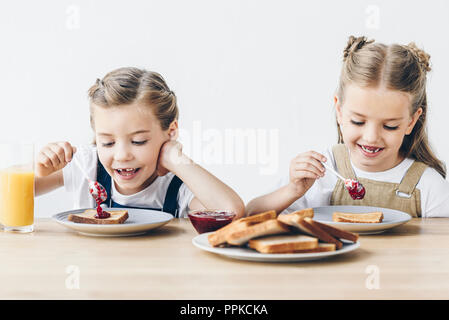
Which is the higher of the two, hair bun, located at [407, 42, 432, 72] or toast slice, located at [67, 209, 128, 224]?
hair bun, located at [407, 42, 432, 72]

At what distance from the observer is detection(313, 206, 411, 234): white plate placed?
1261 millimetres

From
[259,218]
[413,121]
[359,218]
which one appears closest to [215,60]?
[413,121]

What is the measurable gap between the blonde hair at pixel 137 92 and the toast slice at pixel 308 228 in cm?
89

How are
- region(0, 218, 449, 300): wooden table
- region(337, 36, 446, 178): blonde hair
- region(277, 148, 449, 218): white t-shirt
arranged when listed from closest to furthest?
region(0, 218, 449, 300): wooden table
region(337, 36, 446, 178): blonde hair
region(277, 148, 449, 218): white t-shirt

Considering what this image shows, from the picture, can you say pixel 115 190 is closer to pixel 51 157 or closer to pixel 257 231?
pixel 51 157

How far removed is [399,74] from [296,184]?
1.70ft

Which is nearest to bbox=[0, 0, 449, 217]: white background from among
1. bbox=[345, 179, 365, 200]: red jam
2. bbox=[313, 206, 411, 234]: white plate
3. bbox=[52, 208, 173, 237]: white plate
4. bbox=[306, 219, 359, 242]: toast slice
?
bbox=[345, 179, 365, 200]: red jam

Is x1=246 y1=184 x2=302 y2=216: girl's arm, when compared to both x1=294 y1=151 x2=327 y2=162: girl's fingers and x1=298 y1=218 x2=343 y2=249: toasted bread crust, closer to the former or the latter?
x1=294 y1=151 x2=327 y2=162: girl's fingers

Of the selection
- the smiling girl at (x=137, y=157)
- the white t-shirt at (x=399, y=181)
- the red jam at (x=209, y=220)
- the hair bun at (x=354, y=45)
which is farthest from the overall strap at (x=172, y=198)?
the hair bun at (x=354, y=45)

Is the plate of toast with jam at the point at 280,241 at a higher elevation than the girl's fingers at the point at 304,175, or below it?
below

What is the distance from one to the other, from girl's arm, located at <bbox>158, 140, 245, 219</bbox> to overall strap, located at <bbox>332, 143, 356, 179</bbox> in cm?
53

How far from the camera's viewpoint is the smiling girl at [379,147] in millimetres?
1748

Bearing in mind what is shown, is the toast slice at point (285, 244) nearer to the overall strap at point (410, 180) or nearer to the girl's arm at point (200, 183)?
the girl's arm at point (200, 183)

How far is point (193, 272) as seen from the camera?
0.93 m
